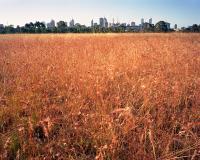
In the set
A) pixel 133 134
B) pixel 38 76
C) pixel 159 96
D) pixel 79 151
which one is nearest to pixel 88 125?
pixel 79 151

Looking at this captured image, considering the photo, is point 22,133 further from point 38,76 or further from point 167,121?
point 38,76

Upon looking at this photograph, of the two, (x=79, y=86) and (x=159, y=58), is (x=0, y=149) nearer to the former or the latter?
(x=79, y=86)

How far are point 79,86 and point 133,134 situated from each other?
1.49 metres

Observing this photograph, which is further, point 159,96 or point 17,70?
point 17,70

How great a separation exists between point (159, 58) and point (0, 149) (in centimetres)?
386

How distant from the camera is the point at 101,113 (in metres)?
2.80

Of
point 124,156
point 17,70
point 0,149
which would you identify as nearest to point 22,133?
Answer: point 0,149

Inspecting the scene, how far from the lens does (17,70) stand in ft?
15.8

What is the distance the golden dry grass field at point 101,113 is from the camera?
91.3 inches

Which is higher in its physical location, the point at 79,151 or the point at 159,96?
the point at 159,96

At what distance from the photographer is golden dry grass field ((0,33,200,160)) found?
91.3 inches

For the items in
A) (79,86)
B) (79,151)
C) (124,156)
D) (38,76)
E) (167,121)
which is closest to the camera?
(124,156)

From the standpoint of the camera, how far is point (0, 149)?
2.43 m

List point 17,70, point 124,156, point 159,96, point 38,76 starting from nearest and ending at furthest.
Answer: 1. point 124,156
2. point 159,96
3. point 38,76
4. point 17,70
